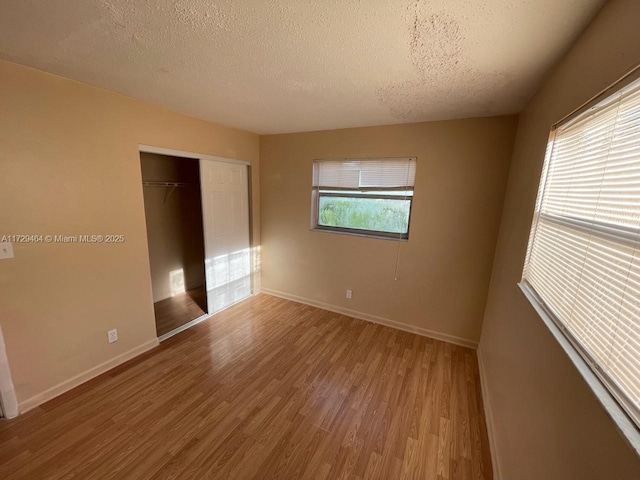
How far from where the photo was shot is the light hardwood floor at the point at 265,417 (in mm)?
1479

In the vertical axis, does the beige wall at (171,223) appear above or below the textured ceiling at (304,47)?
below

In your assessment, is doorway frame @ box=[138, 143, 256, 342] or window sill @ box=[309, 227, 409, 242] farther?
window sill @ box=[309, 227, 409, 242]

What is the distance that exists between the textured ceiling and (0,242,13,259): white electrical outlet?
113cm

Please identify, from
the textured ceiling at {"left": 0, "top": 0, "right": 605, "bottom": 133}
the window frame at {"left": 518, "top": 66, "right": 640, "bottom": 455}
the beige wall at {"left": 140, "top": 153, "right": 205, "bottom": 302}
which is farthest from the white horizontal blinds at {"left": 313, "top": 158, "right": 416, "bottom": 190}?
the beige wall at {"left": 140, "top": 153, "right": 205, "bottom": 302}

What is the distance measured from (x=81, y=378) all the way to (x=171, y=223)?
2.16 metres

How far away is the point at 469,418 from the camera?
72.6 inches

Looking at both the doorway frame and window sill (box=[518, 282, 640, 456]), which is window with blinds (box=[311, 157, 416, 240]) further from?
window sill (box=[518, 282, 640, 456])

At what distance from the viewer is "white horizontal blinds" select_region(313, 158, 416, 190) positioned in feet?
9.09

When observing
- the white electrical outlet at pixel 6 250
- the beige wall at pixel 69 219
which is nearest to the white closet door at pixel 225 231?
the beige wall at pixel 69 219

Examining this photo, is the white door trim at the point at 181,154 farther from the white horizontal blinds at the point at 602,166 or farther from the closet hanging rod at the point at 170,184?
the white horizontal blinds at the point at 602,166

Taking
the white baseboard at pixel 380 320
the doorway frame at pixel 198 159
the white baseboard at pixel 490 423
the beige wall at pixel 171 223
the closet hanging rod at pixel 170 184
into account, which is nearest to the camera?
the white baseboard at pixel 490 423

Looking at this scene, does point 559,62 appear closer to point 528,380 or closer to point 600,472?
point 528,380

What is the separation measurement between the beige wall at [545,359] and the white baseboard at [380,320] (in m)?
0.65

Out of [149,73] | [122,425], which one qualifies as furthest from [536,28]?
[122,425]
